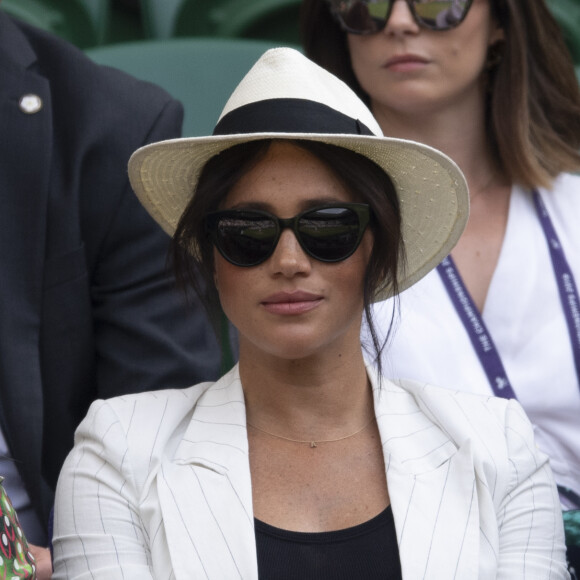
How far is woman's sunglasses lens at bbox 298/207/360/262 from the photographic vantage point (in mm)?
1794

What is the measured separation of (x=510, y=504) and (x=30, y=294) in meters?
0.93

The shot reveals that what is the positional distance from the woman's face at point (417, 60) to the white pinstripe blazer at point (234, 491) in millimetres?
854

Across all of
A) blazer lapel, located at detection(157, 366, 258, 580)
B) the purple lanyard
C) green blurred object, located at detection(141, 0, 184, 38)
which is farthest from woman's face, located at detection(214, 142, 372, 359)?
green blurred object, located at detection(141, 0, 184, 38)

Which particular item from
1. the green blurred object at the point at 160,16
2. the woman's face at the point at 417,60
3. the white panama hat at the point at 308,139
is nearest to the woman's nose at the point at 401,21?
the woman's face at the point at 417,60

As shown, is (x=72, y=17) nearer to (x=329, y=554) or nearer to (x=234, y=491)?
(x=234, y=491)

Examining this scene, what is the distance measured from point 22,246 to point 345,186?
0.70 meters

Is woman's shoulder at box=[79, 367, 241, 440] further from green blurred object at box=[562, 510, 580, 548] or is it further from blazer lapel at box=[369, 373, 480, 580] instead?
green blurred object at box=[562, 510, 580, 548]

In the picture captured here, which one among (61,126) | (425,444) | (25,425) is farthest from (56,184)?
(425,444)

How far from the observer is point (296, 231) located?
5.88 feet

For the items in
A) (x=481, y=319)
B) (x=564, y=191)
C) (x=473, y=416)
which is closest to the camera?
(x=473, y=416)

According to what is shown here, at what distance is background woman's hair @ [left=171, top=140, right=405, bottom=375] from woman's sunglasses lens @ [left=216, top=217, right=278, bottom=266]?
0.09 meters

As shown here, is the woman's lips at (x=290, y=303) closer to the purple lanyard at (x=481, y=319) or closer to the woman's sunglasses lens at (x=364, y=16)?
the purple lanyard at (x=481, y=319)

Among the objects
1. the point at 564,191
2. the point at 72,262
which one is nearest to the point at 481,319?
the point at 564,191

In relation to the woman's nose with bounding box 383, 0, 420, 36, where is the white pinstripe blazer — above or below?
below
